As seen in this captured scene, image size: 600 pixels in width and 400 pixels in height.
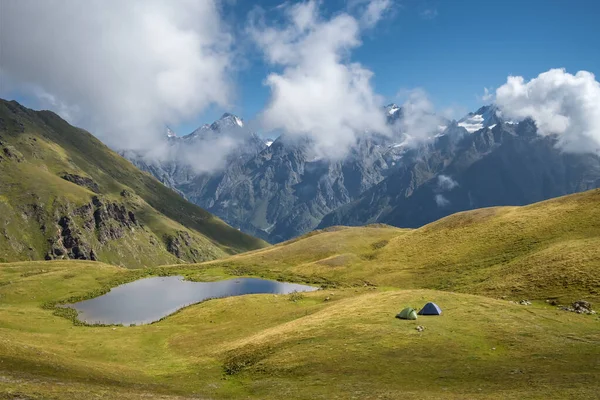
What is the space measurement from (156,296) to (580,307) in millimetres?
102221

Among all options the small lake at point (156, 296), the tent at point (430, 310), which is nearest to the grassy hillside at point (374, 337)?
the tent at point (430, 310)

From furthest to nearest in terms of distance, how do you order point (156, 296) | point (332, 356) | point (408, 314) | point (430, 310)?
point (156, 296), point (430, 310), point (408, 314), point (332, 356)

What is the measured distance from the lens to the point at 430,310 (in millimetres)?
59656

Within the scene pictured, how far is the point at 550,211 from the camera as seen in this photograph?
113625 mm

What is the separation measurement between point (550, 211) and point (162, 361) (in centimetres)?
10747

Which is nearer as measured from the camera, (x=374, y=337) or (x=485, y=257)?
(x=374, y=337)

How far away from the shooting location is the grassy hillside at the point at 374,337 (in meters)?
36.3

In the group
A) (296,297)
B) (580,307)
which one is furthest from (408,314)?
(296,297)

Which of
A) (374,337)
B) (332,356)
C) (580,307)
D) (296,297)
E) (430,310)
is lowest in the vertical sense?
(580,307)

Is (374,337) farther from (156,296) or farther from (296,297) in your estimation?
(156,296)

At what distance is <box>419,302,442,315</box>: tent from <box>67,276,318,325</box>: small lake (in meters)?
59.0

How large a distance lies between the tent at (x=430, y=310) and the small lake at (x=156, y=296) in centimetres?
5899

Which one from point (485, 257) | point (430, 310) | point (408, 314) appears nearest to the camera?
point (408, 314)

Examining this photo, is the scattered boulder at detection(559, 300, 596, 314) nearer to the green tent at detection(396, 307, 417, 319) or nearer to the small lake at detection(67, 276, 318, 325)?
the green tent at detection(396, 307, 417, 319)
